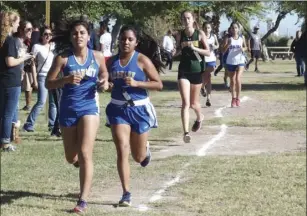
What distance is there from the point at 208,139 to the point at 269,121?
274 cm

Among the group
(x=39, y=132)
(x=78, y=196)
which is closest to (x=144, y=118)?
(x=78, y=196)

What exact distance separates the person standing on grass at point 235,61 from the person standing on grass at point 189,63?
5.42m

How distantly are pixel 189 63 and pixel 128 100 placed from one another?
14.7ft

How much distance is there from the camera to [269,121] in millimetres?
14883

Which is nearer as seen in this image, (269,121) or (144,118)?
(144,118)

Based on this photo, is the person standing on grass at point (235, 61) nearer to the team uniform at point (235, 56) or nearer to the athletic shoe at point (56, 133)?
the team uniform at point (235, 56)

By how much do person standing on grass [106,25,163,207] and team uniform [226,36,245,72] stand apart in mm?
10175

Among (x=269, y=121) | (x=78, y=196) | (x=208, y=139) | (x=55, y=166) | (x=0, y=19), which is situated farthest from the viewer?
(x=269, y=121)

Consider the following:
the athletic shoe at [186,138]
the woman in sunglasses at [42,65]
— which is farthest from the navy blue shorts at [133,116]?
the woman in sunglasses at [42,65]

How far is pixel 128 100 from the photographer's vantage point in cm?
782

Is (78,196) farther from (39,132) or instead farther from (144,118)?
(39,132)

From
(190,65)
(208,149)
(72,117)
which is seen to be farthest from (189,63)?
(72,117)

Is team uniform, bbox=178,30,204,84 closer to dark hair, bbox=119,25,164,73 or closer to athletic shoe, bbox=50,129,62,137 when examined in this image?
athletic shoe, bbox=50,129,62,137

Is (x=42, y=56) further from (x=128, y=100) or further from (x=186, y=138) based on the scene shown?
(x=128, y=100)
